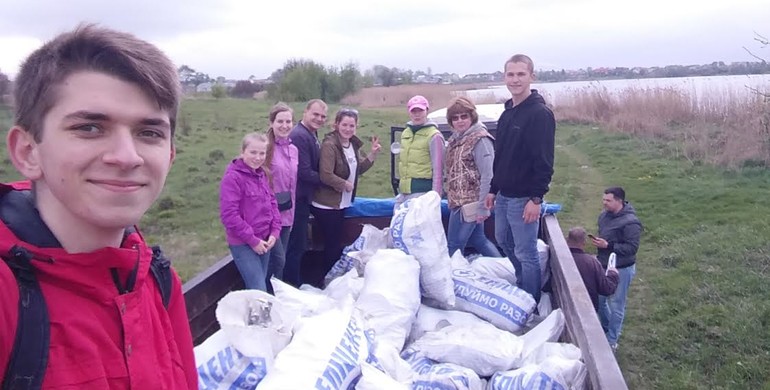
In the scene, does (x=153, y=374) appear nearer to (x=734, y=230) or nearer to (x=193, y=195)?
(x=734, y=230)

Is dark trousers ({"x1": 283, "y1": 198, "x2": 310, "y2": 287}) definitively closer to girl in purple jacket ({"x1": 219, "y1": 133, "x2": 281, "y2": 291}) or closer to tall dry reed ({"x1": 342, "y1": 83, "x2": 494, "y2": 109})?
girl in purple jacket ({"x1": 219, "y1": 133, "x2": 281, "y2": 291})

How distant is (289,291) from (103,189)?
2.48 meters

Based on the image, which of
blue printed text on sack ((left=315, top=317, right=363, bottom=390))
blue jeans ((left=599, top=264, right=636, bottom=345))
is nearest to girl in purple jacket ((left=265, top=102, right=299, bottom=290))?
blue printed text on sack ((left=315, top=317, right=363, bottom=390))

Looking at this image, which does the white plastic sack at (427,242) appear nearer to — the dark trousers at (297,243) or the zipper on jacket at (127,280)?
the dark trousers at (297,243)

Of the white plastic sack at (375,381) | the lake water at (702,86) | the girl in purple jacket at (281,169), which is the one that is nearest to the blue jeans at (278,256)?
the girl in purple jacket at (281,169)

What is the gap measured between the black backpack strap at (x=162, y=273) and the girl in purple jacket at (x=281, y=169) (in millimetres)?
2940

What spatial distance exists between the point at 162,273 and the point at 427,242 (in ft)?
9.10

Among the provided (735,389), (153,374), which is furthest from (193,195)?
(153,374)

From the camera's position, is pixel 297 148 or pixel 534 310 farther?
pixel 297 148

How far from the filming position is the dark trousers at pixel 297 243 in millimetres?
4930

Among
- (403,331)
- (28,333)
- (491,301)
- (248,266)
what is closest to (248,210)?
(248,266)

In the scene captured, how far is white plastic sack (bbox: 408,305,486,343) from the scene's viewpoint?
3.81 meters

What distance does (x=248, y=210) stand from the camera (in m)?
4.07

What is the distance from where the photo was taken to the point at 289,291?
11.8 ft
